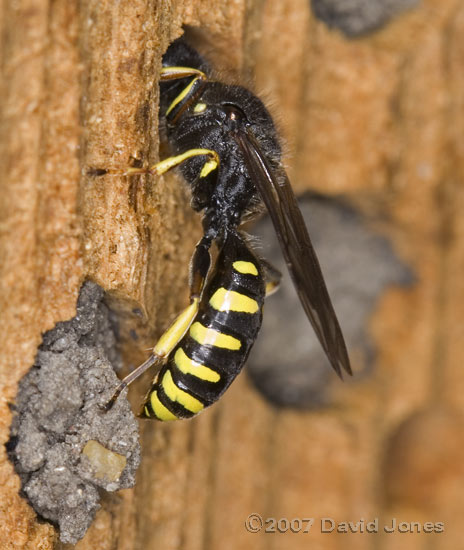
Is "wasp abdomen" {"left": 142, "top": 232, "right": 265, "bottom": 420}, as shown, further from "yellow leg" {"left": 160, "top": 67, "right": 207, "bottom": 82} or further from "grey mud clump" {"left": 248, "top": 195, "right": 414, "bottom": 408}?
"yellow leg" {"left": 160, "top": 67, "right": 207, "bottom": 82}

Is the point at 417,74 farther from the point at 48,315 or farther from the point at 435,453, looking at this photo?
the point at 48,315

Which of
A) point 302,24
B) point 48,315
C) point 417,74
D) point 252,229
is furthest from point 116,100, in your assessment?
point 417,74

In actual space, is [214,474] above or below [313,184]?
below

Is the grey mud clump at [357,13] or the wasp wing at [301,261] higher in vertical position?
the grey mud clump at [357,13]

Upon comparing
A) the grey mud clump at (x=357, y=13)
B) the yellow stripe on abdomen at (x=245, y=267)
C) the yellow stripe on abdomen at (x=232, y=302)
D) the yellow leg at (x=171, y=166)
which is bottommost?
the yellow stripe on abdomen at (x=232, y=302)

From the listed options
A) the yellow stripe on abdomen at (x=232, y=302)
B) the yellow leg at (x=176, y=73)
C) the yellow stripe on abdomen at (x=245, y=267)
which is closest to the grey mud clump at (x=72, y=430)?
the yellow stripe on abdomen at (x=232, y=302)

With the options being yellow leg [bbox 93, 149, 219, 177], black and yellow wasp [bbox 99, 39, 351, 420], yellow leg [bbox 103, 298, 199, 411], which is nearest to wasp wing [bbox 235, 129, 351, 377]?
black and yellow wasp [bbox 99, 39, 351, 420]

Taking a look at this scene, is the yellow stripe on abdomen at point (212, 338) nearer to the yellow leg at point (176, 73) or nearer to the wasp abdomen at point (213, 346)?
the wasp abdomen at point (213, 346)

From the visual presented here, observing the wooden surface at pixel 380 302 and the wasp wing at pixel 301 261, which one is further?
the wasp wing at pixel 301 261
